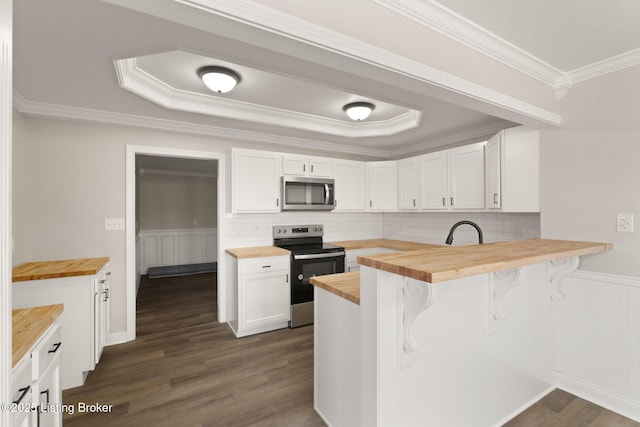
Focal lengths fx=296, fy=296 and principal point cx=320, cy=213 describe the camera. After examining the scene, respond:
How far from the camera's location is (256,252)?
345cm

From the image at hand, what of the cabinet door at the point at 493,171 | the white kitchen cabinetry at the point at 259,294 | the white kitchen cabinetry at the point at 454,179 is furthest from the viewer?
the white kitchen cabinetry at the point at 259,294

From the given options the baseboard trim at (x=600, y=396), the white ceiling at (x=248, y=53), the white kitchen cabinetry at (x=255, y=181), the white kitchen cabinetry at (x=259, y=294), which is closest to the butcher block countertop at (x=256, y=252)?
the white kitchen cabinetry at (x=259, y=294)

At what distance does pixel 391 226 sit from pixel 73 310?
4.10 meters

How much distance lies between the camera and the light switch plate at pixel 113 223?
3.13 metres

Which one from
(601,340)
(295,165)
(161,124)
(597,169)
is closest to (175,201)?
(161,124)

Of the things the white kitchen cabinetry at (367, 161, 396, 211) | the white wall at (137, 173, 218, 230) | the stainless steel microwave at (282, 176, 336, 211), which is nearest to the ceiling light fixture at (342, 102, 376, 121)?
the stainless steel microwave at (282, 176, 336, 211)

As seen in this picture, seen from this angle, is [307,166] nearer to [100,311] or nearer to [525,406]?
[100,311]

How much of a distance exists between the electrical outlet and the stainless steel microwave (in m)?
2.75

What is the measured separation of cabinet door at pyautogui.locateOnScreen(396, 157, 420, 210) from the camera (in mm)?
3986

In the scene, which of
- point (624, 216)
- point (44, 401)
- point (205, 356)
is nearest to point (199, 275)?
point (205, 356)

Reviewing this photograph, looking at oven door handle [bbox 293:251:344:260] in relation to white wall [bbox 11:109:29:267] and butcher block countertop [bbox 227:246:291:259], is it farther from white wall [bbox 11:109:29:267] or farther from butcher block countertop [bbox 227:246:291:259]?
white wall [bbox 11:109:29:267]

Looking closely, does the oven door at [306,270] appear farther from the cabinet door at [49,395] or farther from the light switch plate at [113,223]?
the cabinet door at [49,395]

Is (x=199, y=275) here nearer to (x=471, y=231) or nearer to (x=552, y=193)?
(x=471, y=231)

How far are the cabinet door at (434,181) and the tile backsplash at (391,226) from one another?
0.41m
